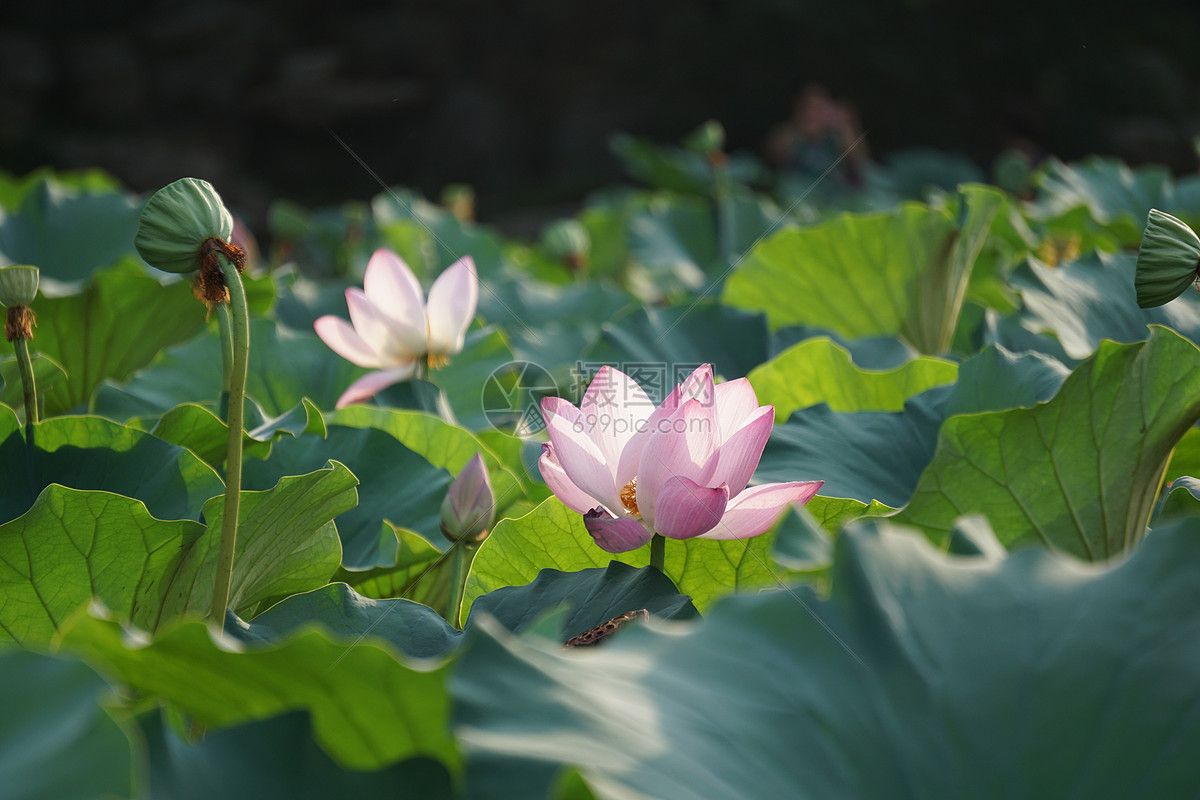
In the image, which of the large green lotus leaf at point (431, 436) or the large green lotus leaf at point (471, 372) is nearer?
the large green lotus leaf at point (431, 436)

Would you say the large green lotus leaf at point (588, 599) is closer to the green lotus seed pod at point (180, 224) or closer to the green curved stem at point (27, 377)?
the green lotus seed pod at point (180, 224)

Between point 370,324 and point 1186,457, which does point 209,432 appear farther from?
point 1186,457

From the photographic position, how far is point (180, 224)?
543 mm

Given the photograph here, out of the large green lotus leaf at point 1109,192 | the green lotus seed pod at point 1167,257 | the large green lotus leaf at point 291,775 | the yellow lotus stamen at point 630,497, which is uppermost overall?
the green lotus seed pod at point 1167,257

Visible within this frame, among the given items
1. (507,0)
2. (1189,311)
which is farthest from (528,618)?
(507,0)

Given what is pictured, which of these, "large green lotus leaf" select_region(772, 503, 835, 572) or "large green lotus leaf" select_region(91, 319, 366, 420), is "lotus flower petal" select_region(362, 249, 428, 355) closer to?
"large green lotus leaf" select_region(91, 319, 366, 420)

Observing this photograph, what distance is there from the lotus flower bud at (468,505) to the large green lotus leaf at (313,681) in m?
0.28

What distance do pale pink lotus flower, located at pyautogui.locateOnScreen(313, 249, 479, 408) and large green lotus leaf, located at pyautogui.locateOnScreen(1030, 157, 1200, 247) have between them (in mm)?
1322

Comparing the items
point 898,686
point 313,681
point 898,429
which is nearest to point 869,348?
point 898,429

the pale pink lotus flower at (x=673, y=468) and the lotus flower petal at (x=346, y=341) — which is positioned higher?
the pale pink lotus flower at (x=673, y=468)

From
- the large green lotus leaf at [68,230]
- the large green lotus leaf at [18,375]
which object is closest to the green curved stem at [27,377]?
the large green lotus leaf at [18,375]

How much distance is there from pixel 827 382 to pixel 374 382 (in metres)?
0.48

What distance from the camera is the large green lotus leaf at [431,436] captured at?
2.95ft

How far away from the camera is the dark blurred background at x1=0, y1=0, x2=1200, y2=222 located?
23.3ft
